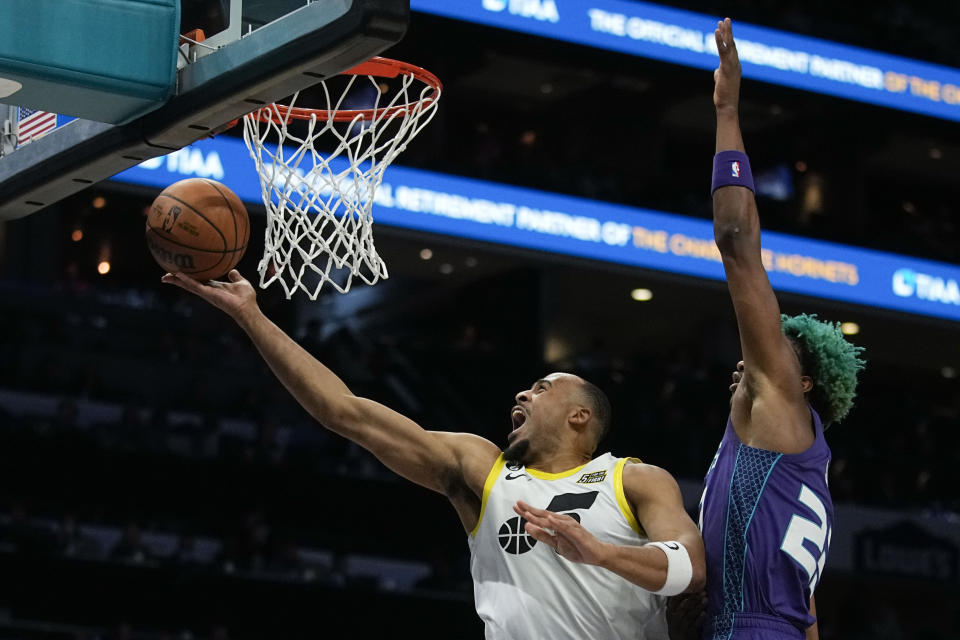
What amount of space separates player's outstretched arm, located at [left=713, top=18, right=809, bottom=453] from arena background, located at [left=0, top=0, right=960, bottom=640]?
1.47m

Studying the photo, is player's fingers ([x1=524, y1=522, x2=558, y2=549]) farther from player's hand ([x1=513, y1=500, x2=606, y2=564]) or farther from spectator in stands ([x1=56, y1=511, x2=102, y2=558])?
spectator in stands ([x1=56, y1=511, x2=102, y2=558])

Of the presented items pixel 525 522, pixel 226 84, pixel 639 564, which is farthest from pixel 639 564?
pixel 226 84

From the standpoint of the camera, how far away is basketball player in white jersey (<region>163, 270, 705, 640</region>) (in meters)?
3.85

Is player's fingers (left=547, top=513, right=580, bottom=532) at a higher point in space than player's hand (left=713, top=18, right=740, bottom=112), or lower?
lower

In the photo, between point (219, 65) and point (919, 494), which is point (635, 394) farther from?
point (219, 65)

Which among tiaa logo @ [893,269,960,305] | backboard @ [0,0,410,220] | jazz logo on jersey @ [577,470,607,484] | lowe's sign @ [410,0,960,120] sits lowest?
jazz logo on jersey @ [577,470,607,484]

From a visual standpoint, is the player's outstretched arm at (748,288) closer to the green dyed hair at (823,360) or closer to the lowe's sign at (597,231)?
the green dyed hair at (823,360)

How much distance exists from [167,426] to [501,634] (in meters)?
8.06

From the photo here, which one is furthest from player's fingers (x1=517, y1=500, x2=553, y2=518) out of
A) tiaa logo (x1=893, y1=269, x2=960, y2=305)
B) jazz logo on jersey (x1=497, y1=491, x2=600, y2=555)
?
tiaa logo (x1=893, y1=269, x2=960, y2=305)

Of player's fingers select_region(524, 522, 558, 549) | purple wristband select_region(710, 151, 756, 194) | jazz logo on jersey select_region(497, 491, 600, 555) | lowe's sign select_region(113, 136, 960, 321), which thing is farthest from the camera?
lowe's sign select_region(113, 136, 960, 321)

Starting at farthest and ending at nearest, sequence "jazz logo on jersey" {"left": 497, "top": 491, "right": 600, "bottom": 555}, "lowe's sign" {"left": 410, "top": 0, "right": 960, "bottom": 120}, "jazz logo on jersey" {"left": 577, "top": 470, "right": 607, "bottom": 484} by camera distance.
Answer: "lowe's sign" {"left": 410, "top": 0, "right": 960, "bottom": 120} < "jazz logo on jersey" {"left": 577, "top": 470, "right": 607, "bottom": 484} < "jazz logo on jersey" {"left": 497, "top": 491, "right": 600, "bottom": 555}

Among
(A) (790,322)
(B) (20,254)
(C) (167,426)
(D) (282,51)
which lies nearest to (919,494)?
(C) (167,426)

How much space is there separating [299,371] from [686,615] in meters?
1.27

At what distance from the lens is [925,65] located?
1510 centimetres
